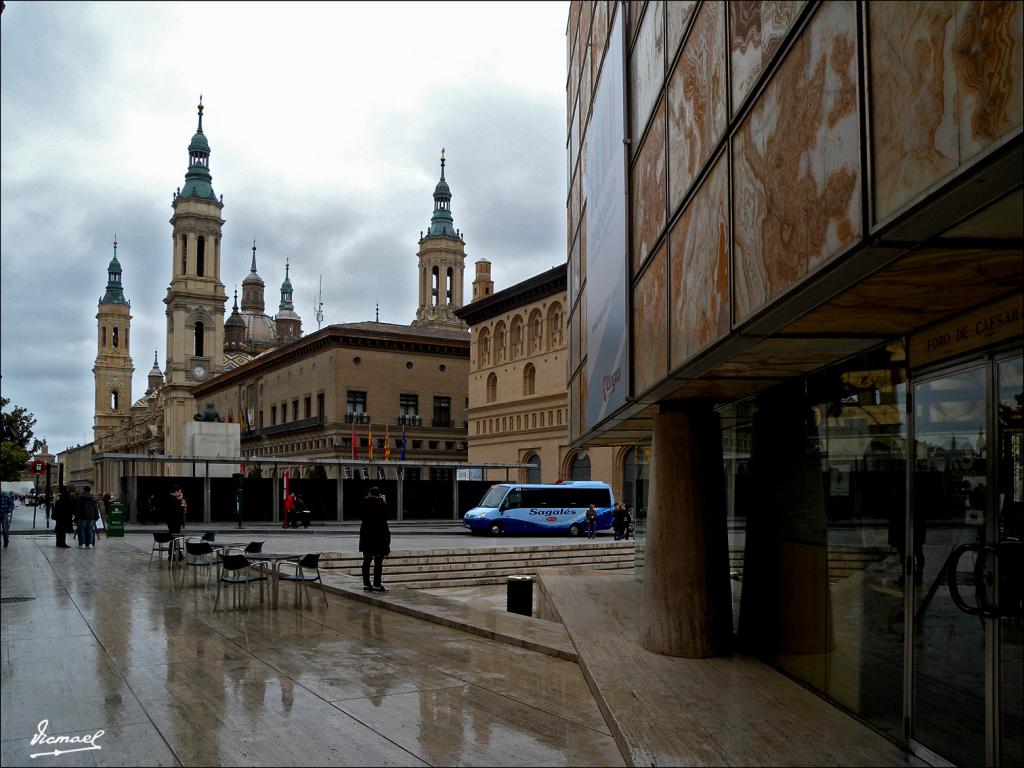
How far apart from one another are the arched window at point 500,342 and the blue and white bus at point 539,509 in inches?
884

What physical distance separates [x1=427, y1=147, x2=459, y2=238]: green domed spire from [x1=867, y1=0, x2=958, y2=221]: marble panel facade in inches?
4315

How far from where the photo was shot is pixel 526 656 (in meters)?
9.94

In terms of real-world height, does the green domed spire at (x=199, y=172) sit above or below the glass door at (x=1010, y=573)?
above

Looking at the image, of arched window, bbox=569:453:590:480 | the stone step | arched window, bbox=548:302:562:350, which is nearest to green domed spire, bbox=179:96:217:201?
arched window, bbox=548:302:562:350

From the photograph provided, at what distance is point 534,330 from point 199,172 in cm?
7033

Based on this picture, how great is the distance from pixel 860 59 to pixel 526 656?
7.21m

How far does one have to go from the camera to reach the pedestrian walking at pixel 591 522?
36438 millimetres

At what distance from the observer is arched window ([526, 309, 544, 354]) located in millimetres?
56406

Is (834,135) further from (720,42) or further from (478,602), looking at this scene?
(478,602)

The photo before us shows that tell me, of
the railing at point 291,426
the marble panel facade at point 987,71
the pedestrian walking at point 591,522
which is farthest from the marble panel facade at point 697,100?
the railing at point 291,426

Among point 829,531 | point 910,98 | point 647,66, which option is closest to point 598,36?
point 647,66

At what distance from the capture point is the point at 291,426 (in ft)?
258

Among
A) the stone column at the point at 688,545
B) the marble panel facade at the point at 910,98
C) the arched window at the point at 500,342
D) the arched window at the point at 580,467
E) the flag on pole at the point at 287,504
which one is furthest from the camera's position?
the arched window at the point at 500,342

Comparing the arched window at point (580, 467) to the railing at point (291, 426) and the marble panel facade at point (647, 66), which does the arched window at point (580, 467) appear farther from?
the marble panel facade at point (647, 66)
